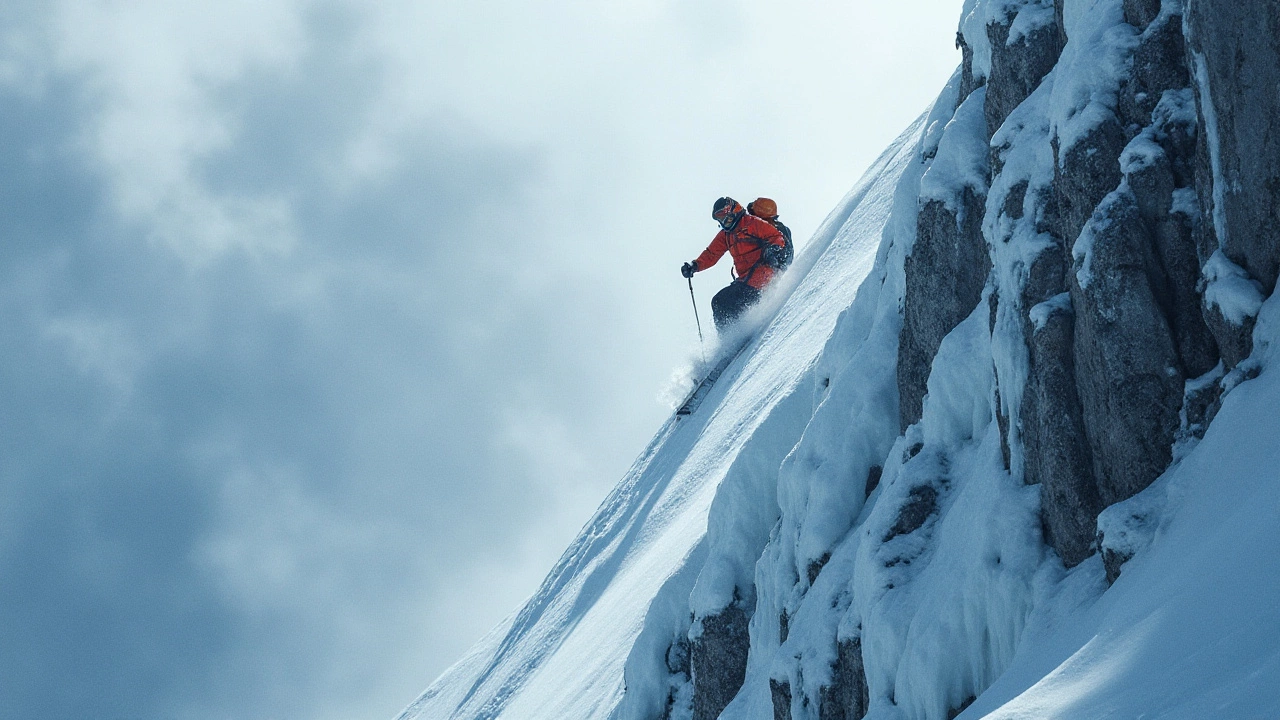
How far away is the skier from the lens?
26.6 m

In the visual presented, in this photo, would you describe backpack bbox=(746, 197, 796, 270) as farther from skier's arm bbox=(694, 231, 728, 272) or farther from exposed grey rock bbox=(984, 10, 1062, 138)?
exposed grey rock bbox=(984, 10, 1062, 138)

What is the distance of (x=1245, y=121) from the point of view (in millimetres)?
6969

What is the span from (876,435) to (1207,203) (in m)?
5.13

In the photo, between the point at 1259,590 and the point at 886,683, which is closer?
the point at 1259,590

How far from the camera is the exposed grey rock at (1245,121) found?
6.82 metres

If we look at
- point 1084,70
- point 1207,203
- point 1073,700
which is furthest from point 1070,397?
point 1073,700

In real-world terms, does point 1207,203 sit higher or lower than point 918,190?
lower

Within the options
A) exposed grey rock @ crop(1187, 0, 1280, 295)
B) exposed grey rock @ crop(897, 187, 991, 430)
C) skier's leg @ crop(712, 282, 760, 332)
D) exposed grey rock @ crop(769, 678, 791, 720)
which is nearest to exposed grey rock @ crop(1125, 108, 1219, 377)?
exposed grey rock @ crop(1187, 0, 1280, 295)

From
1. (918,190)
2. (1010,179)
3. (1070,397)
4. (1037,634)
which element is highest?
(918,190)

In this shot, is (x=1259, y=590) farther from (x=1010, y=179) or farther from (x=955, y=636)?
(x=1010, y=179)

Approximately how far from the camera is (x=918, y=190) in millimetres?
12398

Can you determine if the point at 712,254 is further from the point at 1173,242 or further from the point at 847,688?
the point at 1173,242

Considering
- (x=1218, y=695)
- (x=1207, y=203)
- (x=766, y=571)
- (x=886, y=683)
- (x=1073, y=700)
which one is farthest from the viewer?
(x=766, y=571)

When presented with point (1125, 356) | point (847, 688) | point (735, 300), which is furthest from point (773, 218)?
point (1125, 356)
